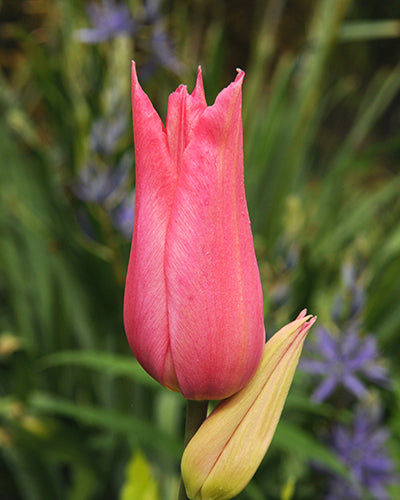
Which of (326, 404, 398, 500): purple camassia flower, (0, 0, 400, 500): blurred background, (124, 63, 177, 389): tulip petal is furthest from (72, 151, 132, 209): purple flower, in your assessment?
(124, 63, 177, 389): tulip petal

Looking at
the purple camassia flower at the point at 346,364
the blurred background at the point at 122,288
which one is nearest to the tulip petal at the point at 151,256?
the blurred background at the point at 122,288

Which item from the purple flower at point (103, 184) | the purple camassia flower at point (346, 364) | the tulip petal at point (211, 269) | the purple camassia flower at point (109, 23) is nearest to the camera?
the tulip petal at point (211, 269)

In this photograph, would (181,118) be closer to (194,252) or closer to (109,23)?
(194,252)

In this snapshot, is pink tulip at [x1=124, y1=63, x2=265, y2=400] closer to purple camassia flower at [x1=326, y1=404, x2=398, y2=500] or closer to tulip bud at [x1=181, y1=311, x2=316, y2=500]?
tulip bud at [x1=181, y1=311, x2=316, y2=500]

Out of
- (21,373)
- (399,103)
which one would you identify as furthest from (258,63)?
(399,103)

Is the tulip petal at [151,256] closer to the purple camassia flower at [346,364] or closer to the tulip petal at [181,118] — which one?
the tulip petal at [181,118]

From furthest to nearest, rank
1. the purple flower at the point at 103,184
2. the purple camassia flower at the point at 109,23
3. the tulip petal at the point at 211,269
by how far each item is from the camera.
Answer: the purple camassia flower at the point at 109,23
the purple flower at the point at 103,184
the tulip petal at the point at 211,269

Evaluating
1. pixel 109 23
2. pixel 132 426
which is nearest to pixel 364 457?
pixel 132 426

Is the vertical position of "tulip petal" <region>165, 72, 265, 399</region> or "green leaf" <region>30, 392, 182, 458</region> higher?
"tulip petal" <region>165, 72, 265, 399</region>
